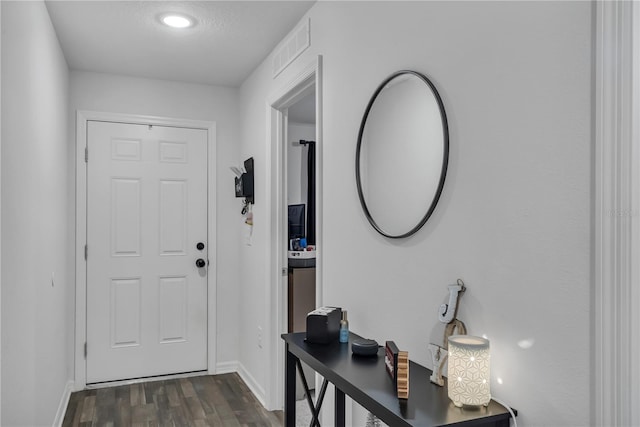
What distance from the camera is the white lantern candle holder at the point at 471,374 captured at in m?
1.31

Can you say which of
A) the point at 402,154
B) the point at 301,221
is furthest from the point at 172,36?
the point at 402,154

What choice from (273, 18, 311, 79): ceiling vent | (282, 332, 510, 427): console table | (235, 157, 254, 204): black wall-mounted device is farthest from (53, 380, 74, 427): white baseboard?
(273, 18, 311, 79): ceiling vent

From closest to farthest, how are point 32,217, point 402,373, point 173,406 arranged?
point 402,373 → point 32,217 → point 173,406

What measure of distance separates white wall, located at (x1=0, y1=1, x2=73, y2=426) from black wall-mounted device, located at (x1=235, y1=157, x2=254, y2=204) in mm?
1276

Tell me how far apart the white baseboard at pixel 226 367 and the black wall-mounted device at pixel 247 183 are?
145 cm

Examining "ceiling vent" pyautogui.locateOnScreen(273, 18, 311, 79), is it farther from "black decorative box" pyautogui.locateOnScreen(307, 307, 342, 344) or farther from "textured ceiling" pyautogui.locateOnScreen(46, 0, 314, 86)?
"black decorative box" pyautogui.locateOnScreen(307, 307, 342, 344)

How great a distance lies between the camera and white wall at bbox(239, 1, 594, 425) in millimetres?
1176

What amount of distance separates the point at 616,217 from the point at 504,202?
1.12ft

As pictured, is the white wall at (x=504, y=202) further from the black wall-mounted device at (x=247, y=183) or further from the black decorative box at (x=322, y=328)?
the black wall-mounted device at (x=247, y=183)

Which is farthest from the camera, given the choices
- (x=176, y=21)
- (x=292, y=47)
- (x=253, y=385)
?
(x=253, y=385)

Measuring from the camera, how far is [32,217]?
222cm

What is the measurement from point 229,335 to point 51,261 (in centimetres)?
177

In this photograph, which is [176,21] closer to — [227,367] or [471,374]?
[471,374]

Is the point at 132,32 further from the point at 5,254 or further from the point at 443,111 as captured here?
the point at 443,111
